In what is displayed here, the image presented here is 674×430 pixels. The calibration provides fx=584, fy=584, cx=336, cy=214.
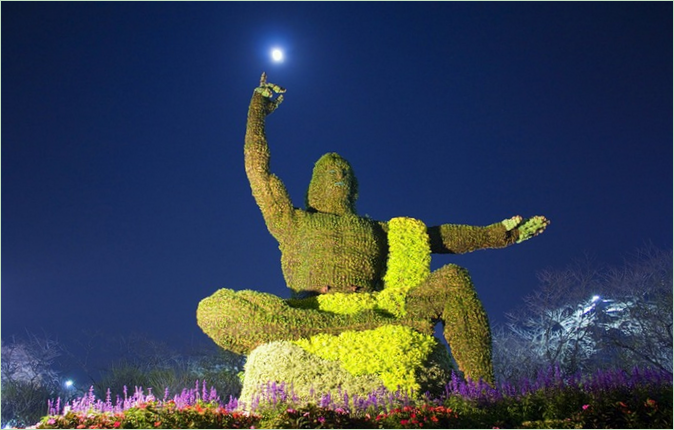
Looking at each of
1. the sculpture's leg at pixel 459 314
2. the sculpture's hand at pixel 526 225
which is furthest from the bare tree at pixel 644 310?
the sculpture's leg at pixel 459 314

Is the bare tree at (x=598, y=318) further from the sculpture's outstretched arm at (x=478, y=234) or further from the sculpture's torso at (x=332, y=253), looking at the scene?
the sculpture's torso at (x=332, y=253)

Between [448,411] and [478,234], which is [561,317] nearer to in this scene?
[478,234]

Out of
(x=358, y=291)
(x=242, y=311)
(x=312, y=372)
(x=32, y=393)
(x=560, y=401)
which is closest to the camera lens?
(x=560, y=401)

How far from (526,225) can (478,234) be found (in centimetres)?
76

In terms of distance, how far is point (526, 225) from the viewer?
9016mm

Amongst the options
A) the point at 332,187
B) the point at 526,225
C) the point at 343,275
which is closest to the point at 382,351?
the point at 343,275

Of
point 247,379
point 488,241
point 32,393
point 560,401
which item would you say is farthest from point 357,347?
point 32,393

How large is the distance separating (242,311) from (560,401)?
3.59 meters

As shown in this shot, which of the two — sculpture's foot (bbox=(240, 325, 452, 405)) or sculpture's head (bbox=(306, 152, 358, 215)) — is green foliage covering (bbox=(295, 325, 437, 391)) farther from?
sculpture's head (bbox=(306, 152, 358, 215))

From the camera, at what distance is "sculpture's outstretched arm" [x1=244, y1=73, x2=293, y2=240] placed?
8422mm

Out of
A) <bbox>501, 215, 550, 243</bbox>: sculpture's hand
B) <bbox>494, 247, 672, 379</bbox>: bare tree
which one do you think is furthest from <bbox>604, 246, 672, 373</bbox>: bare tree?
<bbox>501, 215, 550, 243</bbox>: sculpture's hand

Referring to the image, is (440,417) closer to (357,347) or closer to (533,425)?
(533,425)

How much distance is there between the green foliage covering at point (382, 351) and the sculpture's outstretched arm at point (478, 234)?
2.19 m

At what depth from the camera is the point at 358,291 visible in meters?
7.95
